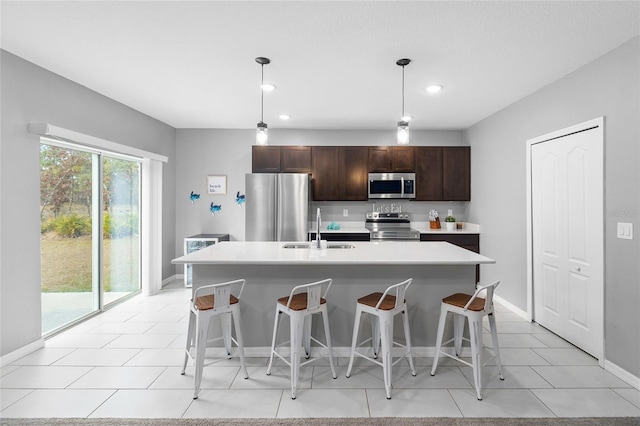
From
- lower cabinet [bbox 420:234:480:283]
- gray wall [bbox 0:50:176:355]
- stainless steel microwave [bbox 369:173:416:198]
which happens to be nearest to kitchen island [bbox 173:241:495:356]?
gray wall [bbox 0:50:176:355]

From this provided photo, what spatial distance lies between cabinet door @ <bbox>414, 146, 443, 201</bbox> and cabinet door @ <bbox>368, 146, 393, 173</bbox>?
0.45 metres

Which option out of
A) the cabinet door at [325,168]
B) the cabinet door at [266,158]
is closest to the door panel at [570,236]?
the cabinet door at [325,168]

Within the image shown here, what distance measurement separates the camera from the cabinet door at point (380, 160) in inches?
217

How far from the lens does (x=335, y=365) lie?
2809 mm

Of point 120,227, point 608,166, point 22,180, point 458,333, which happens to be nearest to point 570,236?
point 608,166

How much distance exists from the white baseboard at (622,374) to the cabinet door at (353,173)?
3.50 metres

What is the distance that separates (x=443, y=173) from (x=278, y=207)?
2695 mm

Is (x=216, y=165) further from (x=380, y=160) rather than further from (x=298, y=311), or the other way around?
(x=298, y=311)

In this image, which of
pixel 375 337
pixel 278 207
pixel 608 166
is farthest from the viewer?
pixel 278 207

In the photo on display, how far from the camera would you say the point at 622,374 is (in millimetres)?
2615

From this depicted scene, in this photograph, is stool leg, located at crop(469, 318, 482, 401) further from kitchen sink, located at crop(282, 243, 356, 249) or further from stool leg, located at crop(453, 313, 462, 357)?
kitchen sink, located at crop(282, 243, 356, 249)

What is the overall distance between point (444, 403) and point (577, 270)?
1.91 m

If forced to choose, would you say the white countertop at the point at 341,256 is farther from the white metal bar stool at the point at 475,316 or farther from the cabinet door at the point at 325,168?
the cabinet door at the point at 325,168

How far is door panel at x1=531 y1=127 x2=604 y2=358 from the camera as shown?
2.93 m
